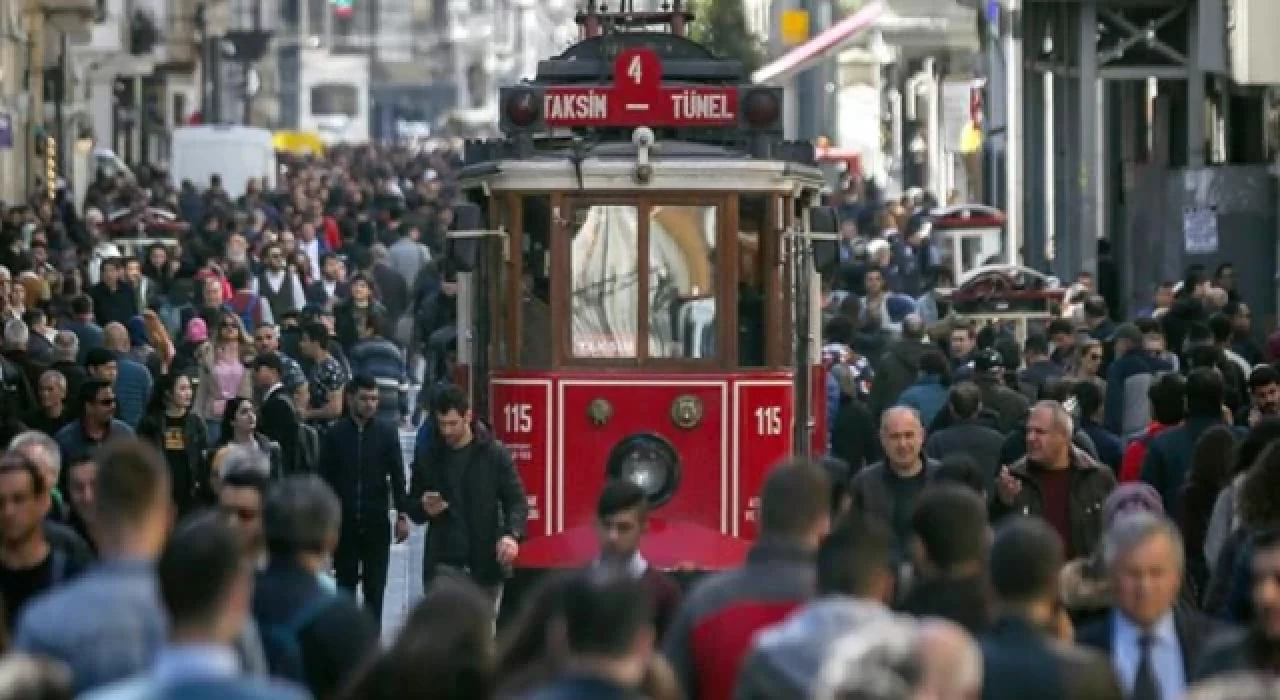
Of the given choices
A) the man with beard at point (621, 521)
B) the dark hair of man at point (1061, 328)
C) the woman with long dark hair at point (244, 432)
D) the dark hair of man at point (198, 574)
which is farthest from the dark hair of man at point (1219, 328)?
the dark hair of man at point (198, 574)

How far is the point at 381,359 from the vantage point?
25922 mm

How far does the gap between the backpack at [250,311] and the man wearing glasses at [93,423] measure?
35.2 feet

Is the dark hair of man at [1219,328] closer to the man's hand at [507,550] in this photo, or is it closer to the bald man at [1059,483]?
the man's hand at [507,550]

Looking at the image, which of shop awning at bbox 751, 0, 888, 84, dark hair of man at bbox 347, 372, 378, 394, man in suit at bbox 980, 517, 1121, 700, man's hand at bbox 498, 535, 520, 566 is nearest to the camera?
man in suit at bbox 980, 517, 1121, 700

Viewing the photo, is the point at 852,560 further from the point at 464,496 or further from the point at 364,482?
the point at 364,482

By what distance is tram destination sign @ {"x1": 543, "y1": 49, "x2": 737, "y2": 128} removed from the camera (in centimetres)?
1889

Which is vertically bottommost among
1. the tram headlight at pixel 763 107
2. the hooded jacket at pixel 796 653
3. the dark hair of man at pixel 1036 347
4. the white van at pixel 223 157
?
the hooded jacket at pixel 796 653

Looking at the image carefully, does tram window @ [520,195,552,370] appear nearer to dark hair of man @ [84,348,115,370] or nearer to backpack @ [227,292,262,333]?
dark hair of man @ [84,348,115,370]

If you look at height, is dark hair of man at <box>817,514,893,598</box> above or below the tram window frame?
below

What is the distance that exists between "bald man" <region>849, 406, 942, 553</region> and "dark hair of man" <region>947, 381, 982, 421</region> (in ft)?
6.98

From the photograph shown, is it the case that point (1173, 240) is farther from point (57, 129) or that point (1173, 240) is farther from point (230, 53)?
point (230, 53)

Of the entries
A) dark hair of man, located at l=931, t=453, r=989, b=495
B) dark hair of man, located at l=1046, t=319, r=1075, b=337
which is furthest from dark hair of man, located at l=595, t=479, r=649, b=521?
dark hair of man, located at l=1046, t=319, r=1075, b=337

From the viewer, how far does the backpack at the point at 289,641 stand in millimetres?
10109

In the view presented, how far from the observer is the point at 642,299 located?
18375 mm
